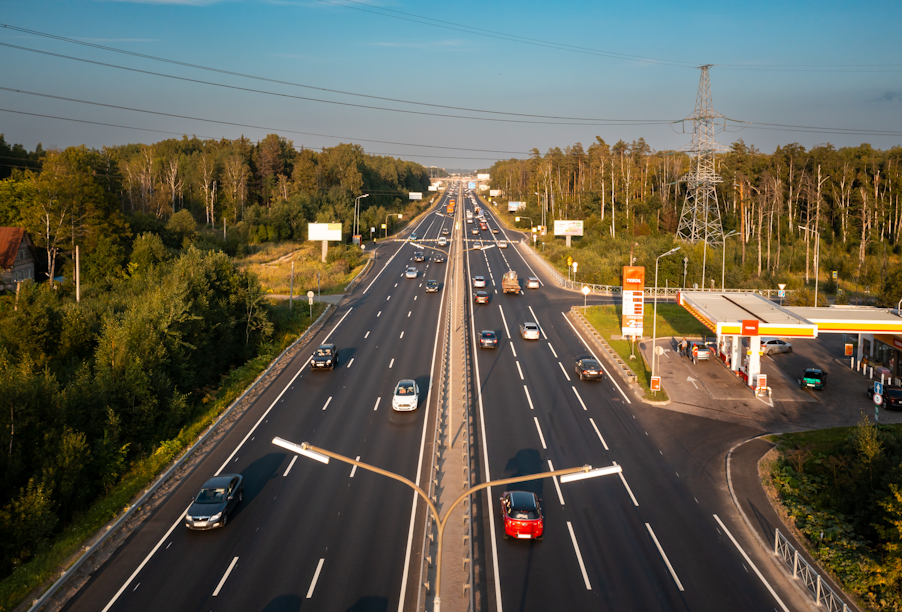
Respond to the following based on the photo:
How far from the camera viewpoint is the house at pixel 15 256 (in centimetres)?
6488

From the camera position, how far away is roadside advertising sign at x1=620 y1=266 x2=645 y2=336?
4634 centimetres

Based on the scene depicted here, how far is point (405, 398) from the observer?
109 feet

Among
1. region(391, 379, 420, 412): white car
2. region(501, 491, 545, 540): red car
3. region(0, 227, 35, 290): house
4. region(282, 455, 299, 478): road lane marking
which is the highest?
region(0, 227, 35, 290): house

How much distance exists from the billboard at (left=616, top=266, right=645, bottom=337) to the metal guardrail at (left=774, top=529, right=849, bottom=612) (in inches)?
1017

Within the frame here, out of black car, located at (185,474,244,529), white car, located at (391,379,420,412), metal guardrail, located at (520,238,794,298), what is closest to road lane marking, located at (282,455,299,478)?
black car, located at (185,474,244,529)

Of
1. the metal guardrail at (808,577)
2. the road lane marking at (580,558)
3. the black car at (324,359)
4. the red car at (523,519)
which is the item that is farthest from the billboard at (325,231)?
the metal guardrail at (808,577)

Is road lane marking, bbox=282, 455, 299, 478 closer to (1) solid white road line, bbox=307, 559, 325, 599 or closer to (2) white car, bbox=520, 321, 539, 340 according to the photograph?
(1) solid white road line, bbox=307, 559, 325, 599

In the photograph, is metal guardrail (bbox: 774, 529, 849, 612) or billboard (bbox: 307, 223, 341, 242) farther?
billboard (bbox: 307, 223, 341, 242)

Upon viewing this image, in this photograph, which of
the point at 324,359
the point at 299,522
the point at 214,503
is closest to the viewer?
the point at 214,503

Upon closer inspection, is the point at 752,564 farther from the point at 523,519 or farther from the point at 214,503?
the point at 214,503

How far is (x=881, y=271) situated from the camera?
75312mm

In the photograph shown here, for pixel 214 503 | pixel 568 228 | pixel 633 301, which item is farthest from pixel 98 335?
pixel 568 228

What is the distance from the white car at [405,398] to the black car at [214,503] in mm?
11354

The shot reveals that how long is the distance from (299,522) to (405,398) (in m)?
11.9
